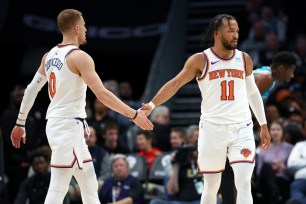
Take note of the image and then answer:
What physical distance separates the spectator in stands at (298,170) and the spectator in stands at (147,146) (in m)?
2.13

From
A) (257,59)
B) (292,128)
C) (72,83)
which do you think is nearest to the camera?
(72,83)

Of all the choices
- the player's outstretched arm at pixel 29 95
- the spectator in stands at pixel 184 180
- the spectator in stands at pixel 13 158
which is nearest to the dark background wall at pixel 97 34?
the spectator in stands at pixel 13 158

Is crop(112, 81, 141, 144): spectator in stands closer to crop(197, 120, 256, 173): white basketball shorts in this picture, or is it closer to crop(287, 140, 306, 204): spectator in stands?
crop(287, 140, 306, 204): spectator in stands

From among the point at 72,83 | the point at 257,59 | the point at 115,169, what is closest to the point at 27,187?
the point at 115,169

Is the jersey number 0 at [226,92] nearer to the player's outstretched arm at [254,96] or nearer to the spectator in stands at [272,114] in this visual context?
the player's outstretched arm at [254,96]

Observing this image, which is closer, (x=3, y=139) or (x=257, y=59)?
(x=3, y=139)

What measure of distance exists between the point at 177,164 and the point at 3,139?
3064mm

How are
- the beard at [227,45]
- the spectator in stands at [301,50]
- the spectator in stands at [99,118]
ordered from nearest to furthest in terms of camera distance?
1. the beard at [227,45]
2. the spectator in stands at [99,118]
3. the spectator in stands at [301,50]

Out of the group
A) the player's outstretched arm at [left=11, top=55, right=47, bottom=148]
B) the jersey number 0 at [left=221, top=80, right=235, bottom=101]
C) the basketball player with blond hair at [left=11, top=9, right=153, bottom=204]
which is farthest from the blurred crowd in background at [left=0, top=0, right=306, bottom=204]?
the jersey number 0 at [left=221, top=80, right=235, bottom=101]

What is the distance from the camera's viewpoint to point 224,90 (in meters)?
8.08

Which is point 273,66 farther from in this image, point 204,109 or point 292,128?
point 292,128

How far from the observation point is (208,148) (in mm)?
8094

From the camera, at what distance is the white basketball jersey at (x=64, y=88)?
779 centimetres

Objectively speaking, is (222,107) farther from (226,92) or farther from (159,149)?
(159,149)
